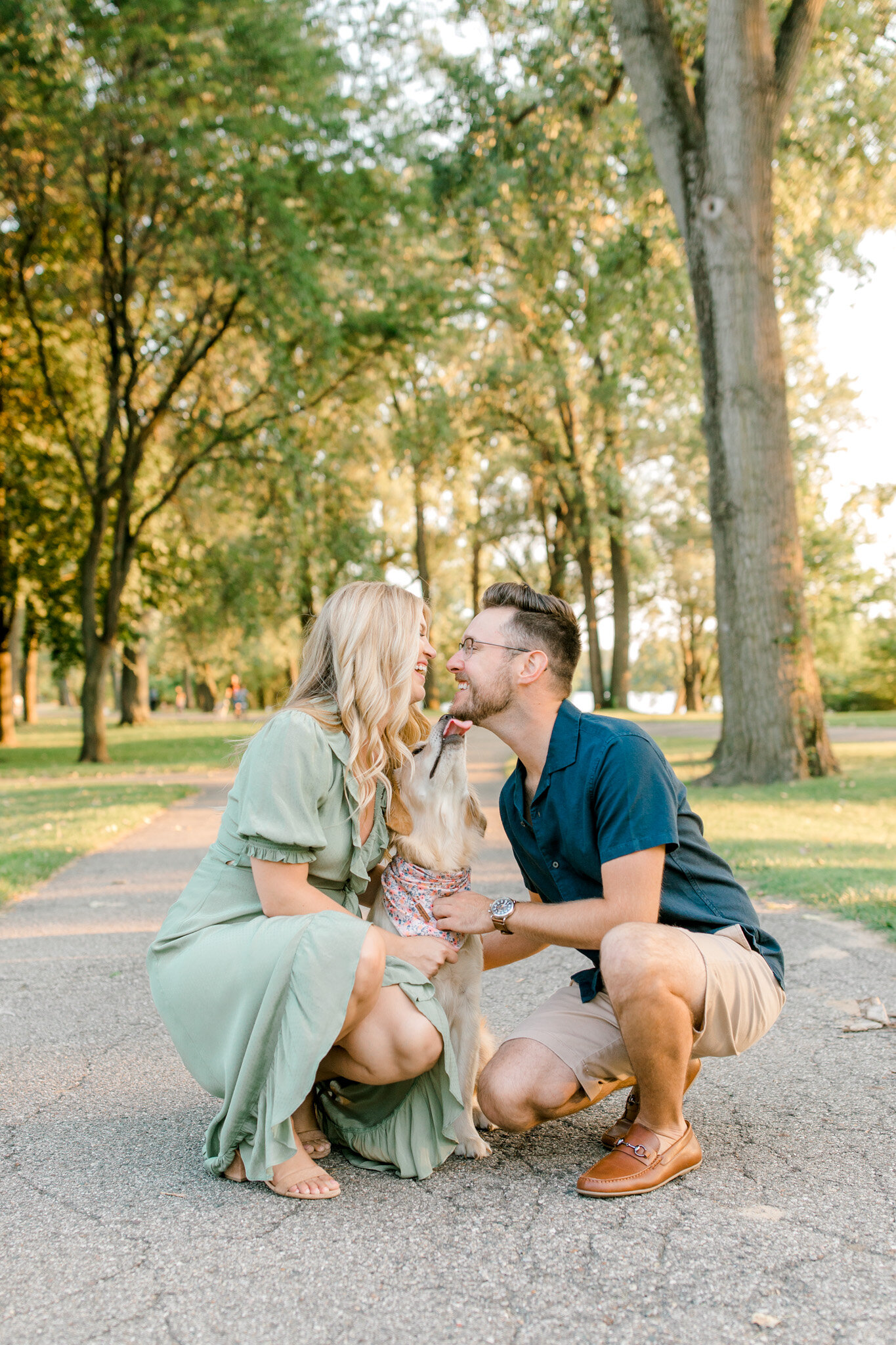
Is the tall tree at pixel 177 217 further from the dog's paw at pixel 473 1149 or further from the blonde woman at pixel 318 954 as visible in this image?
the dog's paw at pixel 473 1149

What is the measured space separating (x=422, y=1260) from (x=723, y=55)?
13047 millimetres

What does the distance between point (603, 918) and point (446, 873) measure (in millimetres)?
532

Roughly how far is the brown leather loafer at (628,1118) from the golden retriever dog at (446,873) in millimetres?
384

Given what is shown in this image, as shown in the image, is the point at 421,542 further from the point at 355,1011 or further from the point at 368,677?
the point at 355,1011

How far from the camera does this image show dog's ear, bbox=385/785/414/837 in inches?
128

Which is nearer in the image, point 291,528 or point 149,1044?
point 149,1044

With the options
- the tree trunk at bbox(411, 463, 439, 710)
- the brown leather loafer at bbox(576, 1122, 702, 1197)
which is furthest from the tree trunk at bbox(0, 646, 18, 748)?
the brown leather loafer at bbox(576, 1122, 702, 1197)

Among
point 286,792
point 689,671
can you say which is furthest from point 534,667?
point 689,671

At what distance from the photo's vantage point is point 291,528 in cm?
1938

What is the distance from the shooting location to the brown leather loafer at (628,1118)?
329 centimetres

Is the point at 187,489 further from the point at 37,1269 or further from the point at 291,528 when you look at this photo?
the point at 37,1269

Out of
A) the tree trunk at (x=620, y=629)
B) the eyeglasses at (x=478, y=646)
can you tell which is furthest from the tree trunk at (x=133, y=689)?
the eyeglasses at (x=478, y=646)

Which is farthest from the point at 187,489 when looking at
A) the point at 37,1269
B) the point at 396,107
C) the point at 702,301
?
the point at 37,1269

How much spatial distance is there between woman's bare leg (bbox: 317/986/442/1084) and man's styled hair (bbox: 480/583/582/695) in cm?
112
